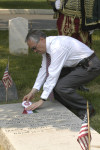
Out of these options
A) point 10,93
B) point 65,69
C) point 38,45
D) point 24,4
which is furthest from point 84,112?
point 24,4

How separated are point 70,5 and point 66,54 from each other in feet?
4.27

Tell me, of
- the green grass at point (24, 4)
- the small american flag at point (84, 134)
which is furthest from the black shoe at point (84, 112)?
the green grass at point (24, 4)

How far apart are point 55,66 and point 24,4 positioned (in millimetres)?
15147

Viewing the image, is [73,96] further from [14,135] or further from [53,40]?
[14,135]

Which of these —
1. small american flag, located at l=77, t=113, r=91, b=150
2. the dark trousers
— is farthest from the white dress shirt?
small american flag, located at l=77, t=113, r=91, b=150

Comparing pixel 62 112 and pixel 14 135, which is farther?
pixel 62 112

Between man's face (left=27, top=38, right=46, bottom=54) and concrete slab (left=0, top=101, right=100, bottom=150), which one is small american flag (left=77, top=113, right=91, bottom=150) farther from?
man's face (left=27, top=38, right=46, bottom=54)

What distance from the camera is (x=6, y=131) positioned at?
5426mm

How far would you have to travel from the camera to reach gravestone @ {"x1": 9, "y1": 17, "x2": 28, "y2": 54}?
1014 cm

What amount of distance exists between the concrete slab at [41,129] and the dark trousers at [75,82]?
0.17 meters

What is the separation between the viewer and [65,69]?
650 centimetres

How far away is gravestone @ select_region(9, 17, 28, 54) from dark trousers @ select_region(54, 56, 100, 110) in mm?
3956

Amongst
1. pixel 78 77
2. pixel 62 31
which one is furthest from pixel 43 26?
pixel 78 77

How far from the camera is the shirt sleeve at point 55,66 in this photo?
19.4ft
